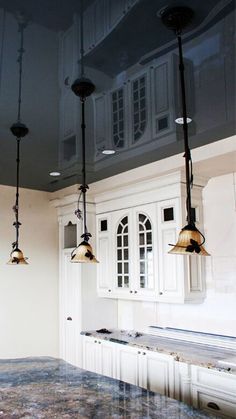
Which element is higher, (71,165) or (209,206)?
(71,165)

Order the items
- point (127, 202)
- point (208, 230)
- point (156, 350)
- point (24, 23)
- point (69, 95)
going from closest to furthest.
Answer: point (24, 23) < point (69, 95) < point (156, 350) < point (208, 230) < point (127, 202)

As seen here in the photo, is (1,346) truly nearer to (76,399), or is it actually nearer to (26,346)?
(26,346)

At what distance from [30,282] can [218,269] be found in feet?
8.04

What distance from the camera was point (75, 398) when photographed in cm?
212

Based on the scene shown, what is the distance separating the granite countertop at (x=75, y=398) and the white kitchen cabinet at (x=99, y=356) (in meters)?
1.44

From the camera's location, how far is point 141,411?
191 cm

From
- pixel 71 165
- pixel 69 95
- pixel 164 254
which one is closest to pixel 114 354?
pixel 164 254

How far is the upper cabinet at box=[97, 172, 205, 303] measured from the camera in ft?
12.2

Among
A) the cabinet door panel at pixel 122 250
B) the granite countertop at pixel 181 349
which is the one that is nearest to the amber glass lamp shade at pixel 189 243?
the granite countertop at pixel 181 349

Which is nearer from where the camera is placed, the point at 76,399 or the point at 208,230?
the point at 76,399

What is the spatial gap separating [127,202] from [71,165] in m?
0.82

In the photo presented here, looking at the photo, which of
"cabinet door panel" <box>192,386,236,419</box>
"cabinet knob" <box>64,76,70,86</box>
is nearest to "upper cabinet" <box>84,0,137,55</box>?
"cabinet knob" <box>64,76,70,86</box>

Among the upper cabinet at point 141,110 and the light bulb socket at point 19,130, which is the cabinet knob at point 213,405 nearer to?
the upper cabinet at point 141,110

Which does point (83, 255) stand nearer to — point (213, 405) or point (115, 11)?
point (213, 405)
